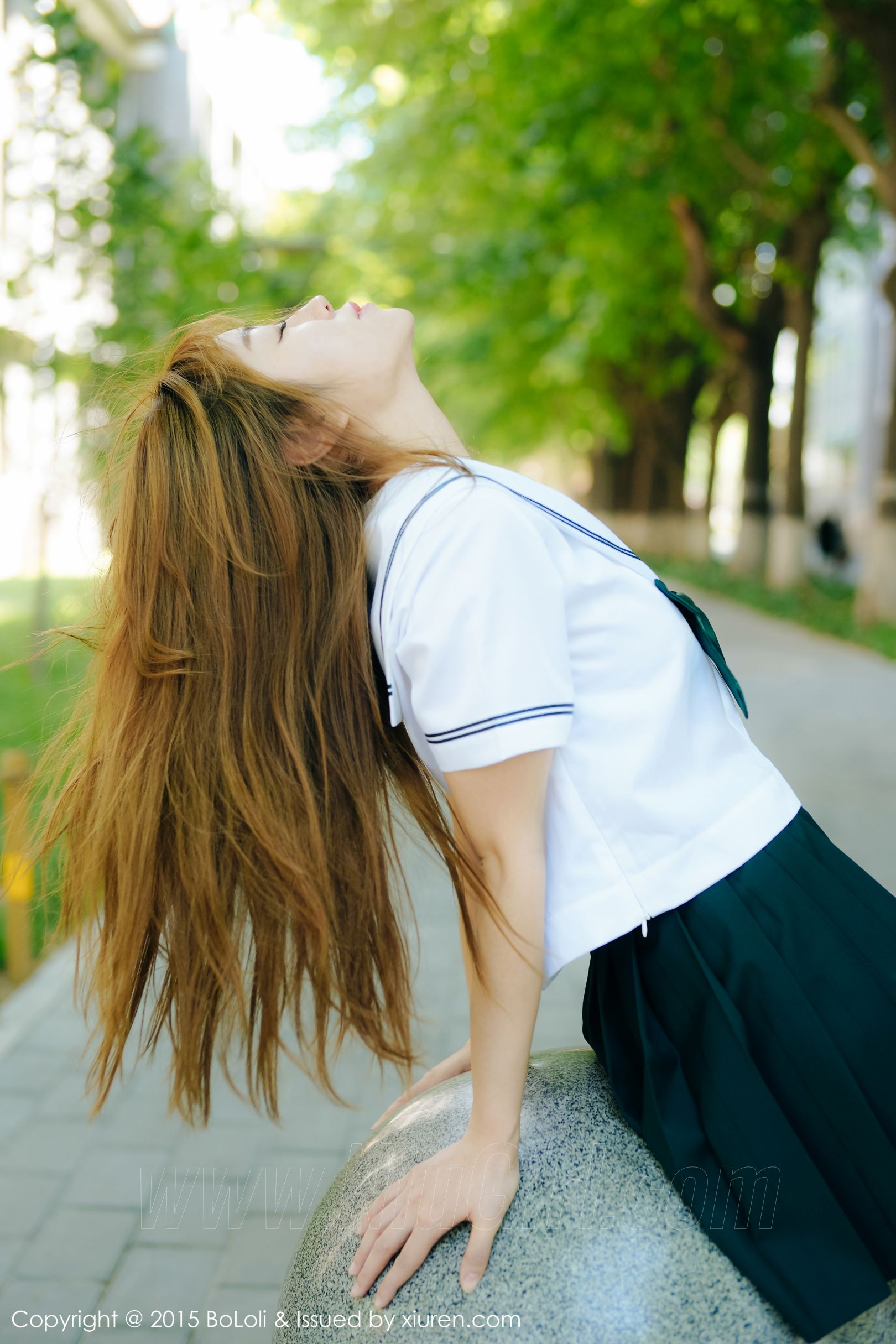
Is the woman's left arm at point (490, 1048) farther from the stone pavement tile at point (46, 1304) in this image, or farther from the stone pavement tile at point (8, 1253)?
the stone pavement tile at point (8, 1253)

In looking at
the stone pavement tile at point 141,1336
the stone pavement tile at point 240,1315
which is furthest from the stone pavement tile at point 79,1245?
the stone pavement tile at point 240,1315

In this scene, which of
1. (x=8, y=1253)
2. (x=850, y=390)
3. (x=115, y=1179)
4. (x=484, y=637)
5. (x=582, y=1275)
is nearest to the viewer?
(x=484, y=637)

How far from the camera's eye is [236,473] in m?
1.64

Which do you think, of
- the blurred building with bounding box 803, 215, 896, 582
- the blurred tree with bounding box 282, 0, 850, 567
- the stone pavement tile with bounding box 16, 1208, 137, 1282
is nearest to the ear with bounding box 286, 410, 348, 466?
the stone pavement tile with bounding box 16, 1208, 137, 1282

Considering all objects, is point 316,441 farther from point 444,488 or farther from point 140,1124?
point 140,1124

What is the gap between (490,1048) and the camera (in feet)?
5.30

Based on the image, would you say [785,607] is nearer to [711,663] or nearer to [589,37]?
[589,37]

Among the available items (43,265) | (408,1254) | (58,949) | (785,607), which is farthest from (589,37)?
(408,1254)

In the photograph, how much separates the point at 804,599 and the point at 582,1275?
56.4 feet

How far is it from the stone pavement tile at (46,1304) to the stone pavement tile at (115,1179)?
380mm

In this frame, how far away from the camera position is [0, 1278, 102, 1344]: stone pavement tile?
291cm

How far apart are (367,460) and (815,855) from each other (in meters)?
0.87

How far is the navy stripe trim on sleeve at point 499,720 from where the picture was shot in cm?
146

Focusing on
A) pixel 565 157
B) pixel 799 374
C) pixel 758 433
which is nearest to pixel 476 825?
pixel 565 157
